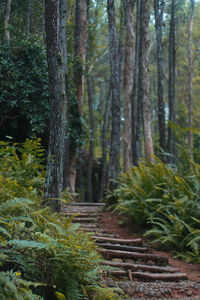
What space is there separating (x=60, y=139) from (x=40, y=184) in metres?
1.55

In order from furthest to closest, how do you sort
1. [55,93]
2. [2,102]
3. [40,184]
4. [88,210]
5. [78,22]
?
1. [78,22]
2. [2,102]
3. [88,210]
4. [40,184]
5. [55,93]

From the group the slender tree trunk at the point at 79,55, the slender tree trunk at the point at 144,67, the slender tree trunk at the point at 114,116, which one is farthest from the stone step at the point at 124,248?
the slender tree trunk at the point at 79,55

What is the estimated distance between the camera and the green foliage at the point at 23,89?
12.5 metres

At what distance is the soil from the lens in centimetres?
592

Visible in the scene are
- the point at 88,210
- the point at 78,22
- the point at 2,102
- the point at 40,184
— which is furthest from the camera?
the point at 78,22

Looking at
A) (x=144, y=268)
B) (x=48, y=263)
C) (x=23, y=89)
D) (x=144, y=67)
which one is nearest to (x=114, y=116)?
(x=144, y=67)

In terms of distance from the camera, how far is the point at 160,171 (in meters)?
8.61

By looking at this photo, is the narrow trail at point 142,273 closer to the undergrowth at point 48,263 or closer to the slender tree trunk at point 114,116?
the undergrowth at point 48,263

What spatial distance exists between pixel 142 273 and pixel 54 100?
3.45 metres

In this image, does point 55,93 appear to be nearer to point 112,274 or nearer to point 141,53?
point 112,274

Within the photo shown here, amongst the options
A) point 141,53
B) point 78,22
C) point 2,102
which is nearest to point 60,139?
point 2,102

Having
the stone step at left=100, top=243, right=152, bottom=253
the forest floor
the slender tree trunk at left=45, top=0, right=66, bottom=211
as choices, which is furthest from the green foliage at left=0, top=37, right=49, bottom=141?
the forest floor

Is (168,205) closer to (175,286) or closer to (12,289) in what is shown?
(175,286)

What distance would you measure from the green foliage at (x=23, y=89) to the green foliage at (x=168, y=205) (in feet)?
14.9
